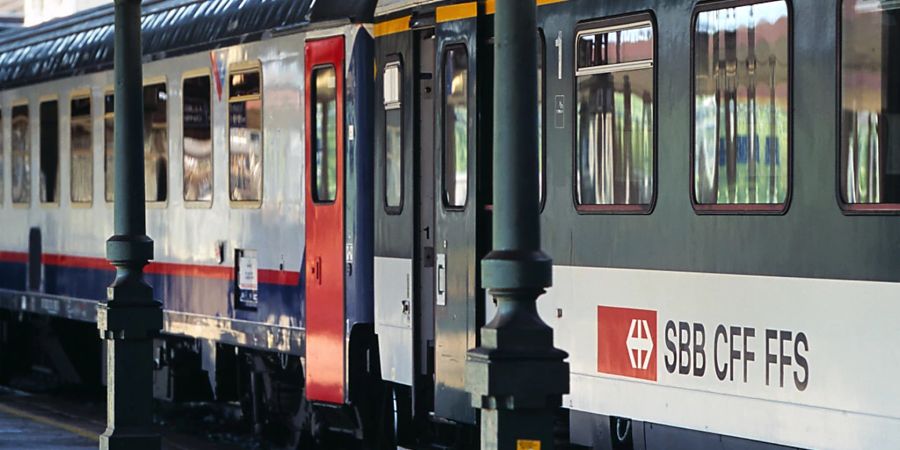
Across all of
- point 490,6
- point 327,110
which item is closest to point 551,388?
point 490,6

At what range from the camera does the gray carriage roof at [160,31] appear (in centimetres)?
1475

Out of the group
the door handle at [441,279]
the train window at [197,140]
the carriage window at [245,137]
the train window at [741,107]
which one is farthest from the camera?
the train window at [197,140]

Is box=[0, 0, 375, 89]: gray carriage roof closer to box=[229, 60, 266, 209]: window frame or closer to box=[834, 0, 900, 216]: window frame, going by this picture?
box=[229, 60, 266, 209]: window frame

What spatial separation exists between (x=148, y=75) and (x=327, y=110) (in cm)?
433

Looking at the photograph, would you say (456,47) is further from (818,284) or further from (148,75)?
(148,75)

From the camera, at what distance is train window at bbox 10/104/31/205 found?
859 inches

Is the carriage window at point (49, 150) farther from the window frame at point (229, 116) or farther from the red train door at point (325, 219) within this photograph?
the red train door at point (325, 219)

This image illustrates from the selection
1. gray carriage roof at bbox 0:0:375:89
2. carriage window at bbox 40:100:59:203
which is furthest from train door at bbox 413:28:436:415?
carriage window at bbox 40:100:59:203

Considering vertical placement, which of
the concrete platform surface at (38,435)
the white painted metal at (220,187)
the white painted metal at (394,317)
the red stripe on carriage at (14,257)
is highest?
the white painted metal at (220,187)

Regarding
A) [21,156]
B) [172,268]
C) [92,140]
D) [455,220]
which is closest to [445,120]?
[455,220]

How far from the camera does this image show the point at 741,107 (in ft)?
30.0

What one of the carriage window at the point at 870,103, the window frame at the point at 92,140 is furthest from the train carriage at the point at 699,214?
the window frame at the point at 92,140

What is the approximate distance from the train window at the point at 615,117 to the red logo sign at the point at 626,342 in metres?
0.55

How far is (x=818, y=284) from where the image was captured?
8.59 metres
